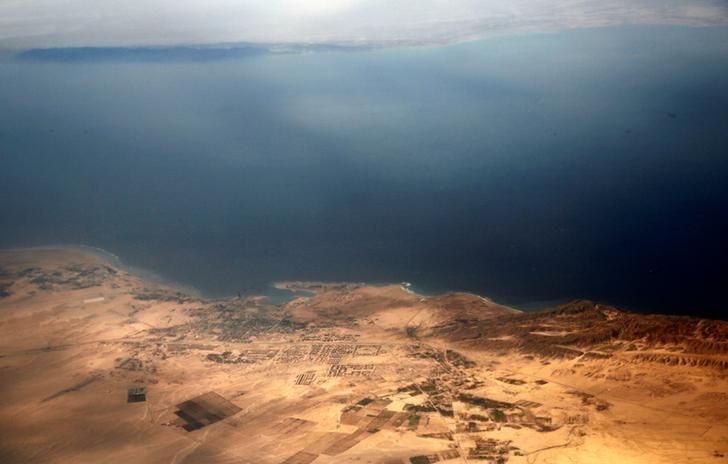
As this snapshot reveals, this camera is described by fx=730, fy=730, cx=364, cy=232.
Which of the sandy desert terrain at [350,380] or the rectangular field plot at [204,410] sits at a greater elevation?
the sandy desert terrain at [350,380]

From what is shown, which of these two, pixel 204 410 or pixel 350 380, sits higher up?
pixel 350 380

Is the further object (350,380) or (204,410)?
(350,380)

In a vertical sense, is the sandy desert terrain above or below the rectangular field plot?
above

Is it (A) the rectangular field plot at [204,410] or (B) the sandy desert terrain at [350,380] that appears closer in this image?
(B) the sandy desert terrain at [350,380]

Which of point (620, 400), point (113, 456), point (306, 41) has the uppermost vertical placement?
point (306, 41)

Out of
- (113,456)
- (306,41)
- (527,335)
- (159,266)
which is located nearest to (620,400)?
(527,335)

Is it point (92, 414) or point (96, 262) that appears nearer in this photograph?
point (92, 414)

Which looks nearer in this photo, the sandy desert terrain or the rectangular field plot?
the sandy desert terrain

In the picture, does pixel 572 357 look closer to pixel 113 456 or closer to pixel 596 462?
pixel 596 462
